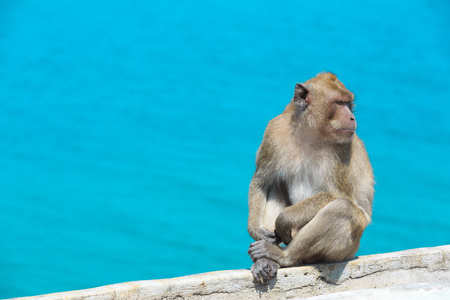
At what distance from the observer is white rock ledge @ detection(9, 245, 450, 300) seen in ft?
12.0

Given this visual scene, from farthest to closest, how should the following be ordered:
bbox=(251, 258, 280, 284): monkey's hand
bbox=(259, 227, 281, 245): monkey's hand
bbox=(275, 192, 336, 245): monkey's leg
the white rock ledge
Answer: bbox=(259, 227, 281, 245): monkey's hand → bbox=(275, 192, 336, 245): monkey's leg → bbox=(251, 258, 280, 284): monkey's hand → the white rock ledge

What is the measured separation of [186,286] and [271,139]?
1.27 meters

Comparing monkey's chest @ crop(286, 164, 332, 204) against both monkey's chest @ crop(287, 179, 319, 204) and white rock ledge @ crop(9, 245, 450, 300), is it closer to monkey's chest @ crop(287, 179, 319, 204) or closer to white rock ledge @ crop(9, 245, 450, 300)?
monkey's chest @ crop(287, 179, 319, 204)

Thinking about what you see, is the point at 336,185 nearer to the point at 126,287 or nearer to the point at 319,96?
the point at 319,96

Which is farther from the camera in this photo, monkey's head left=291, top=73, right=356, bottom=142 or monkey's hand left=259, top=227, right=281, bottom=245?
monkey's hand left=259, top=227, right=281, bottom=245

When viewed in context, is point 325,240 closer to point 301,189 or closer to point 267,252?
point 267,252

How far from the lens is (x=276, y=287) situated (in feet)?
13.9

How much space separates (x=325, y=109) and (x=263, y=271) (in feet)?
3.74

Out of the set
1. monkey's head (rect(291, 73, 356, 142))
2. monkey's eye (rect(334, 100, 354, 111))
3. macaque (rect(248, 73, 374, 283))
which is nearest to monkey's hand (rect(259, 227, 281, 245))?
macaque (rect(248, 73, 374, 283))

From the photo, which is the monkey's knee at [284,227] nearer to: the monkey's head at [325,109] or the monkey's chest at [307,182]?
the monkey's chest at [307,182]

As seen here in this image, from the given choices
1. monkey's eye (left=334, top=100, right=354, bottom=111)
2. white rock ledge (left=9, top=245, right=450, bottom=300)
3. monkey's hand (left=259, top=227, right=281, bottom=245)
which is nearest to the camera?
white rock ledge (left=9, top=245, right=450, bottom=300)

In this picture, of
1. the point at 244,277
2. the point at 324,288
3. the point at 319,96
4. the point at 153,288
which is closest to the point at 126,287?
the point at 153,288

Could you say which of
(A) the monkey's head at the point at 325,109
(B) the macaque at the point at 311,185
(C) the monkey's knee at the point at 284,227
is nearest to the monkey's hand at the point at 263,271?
(B) the macaque at the point at 311,185

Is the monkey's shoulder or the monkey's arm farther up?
the monkey's shoulder
